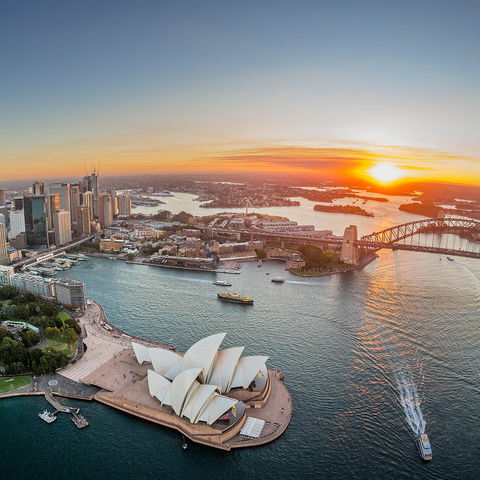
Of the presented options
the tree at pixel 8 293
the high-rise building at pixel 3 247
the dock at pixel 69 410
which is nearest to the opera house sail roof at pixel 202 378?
the dock at pixel 69 410

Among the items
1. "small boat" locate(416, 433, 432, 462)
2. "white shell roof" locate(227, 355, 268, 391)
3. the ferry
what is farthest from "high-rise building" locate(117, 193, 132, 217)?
"small boat" locate(416, 433, 432, 462)

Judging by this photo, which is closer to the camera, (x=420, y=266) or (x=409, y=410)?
(x=409, y=410)

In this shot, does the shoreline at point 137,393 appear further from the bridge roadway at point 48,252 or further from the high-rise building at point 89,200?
the high-rise building at point 89,200

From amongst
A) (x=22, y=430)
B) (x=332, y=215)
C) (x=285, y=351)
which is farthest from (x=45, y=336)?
(x=332, y=215)

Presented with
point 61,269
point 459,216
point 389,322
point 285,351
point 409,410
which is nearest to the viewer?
point 409,410

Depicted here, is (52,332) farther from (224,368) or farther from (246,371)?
(246,371)

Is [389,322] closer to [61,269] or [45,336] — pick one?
[45,336]

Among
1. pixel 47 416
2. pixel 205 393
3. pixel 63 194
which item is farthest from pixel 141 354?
pixel 63 194
